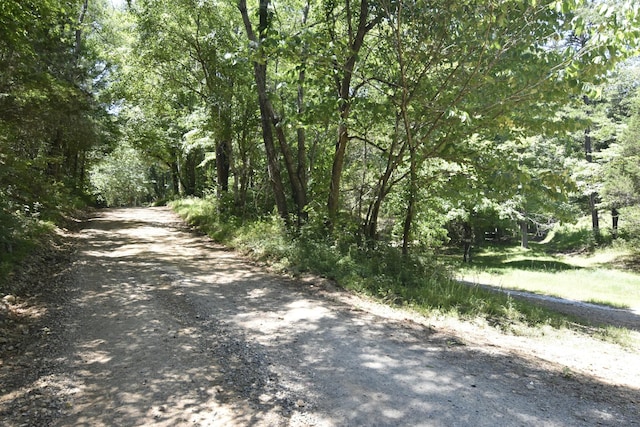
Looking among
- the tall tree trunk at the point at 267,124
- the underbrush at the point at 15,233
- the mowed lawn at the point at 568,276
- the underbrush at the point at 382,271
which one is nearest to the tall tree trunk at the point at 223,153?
the tall tree trunk at the point at 267,124

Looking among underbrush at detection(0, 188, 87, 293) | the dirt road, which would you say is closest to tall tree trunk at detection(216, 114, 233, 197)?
underbrush at detection(0, 188, 87, 293)

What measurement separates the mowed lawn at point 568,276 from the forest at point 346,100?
10.9 feet

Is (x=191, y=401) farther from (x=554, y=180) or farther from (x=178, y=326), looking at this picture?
(x=554, y=180)

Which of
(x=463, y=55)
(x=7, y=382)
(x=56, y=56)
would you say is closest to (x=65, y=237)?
(x=56, y=56)

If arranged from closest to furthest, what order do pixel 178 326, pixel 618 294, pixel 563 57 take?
pixel 178 326, pixel 563 57, pixel 618 294

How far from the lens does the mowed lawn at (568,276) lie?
13.6m

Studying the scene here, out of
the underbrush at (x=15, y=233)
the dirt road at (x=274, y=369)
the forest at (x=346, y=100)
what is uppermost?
the forest at (x=346, y=100)

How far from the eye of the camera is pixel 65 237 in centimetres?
1186

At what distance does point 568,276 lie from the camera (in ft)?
58.2

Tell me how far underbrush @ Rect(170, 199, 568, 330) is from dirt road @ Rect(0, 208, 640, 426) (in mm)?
605

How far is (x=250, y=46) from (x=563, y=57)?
17.4ft

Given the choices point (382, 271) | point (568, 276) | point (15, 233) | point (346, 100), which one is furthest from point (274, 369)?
point (568, 276)

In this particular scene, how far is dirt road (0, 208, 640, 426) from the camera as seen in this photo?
349cm

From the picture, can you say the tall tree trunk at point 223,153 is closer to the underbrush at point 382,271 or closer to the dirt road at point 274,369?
the underbrush at point 382,271
